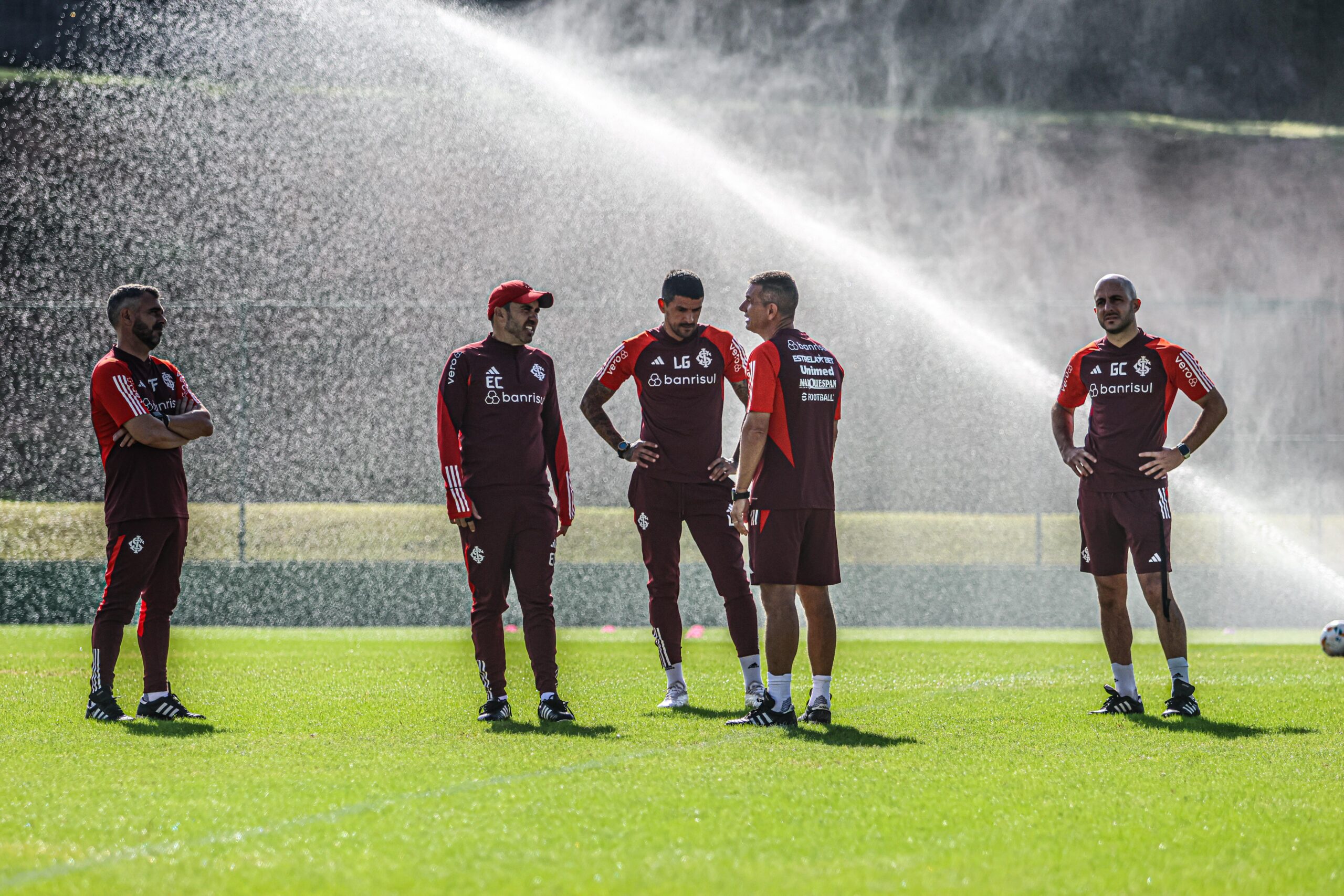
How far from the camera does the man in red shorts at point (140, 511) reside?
250 inches

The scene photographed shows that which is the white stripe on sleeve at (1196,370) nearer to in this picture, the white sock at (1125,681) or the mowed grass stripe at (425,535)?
the white sock at (1125,681)

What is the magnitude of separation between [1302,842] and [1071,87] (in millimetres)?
39098

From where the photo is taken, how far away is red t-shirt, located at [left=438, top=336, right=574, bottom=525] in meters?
6.30

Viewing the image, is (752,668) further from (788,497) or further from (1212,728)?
(1212,728)

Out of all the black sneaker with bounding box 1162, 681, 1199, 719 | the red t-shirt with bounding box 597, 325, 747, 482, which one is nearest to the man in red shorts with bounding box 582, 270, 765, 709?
the red t-shirt with bounding box 597, 325, 747, 482

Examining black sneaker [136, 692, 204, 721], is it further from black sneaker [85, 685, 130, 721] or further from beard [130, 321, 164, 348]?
beard [130, 321, 164, 348]

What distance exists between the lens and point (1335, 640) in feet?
27.5

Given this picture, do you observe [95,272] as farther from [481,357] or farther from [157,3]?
[481,357]

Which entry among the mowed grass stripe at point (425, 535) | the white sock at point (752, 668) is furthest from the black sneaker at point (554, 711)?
the mowed grass stripe at point (425, 535)

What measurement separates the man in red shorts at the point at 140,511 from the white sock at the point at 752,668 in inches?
95.5

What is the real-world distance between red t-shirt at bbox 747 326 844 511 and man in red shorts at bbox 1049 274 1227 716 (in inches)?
55.9

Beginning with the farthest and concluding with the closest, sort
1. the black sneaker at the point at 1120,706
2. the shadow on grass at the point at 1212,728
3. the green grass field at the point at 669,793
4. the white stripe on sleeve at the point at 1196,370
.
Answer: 1. the white stripe on sleeve at the point at 1196,370
2. the black sneaker at the point at 1120,706
3. the shadow on grass at the point at 1212,728
4. the green grass field at the point at 669,793

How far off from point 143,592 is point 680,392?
101 inches

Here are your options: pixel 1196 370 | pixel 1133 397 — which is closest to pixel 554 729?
pixel 1133 397
